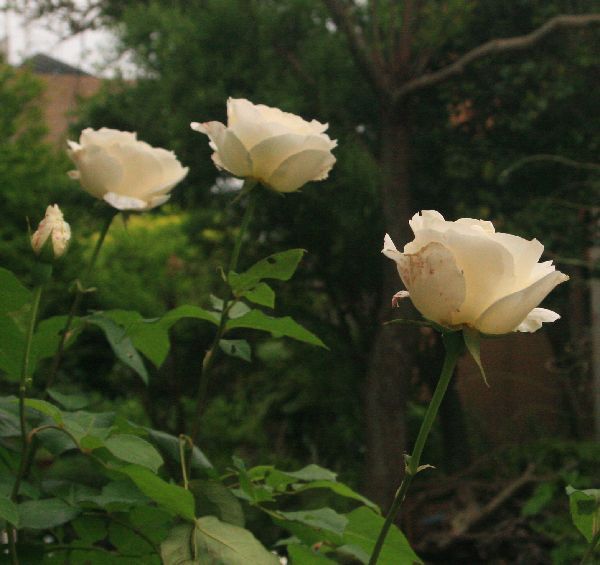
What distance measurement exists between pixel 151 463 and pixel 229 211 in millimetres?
4287

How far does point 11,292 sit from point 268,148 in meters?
0.22

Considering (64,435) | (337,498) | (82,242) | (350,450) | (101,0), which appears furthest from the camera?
(101,0)

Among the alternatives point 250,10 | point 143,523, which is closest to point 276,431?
point 250,10

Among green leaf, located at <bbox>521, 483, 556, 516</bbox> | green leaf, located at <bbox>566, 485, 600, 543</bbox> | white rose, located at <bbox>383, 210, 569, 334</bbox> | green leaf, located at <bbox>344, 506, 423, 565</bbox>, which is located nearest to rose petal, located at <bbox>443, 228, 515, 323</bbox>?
white rose, located at <bbox>383, 210, 569, 334</bbox>

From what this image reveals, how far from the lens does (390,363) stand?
4.33 m

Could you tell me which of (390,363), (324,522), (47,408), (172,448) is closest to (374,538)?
(324,522)

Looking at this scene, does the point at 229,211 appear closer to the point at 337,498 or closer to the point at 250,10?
the point at 250,10

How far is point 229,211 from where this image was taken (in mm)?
4840

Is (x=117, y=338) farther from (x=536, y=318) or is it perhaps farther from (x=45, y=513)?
(x=536, y=318)

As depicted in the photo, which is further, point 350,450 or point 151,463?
point 350,450

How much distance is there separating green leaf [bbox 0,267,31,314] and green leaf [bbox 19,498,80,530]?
0.45ft

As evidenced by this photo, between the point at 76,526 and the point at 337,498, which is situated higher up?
the point at 76,526

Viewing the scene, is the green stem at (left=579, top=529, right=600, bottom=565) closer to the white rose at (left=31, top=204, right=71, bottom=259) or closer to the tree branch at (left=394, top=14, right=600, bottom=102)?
the white rose at (left=31, top=204, right=71, bottom=259)

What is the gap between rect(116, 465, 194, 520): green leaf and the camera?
58 centimetres
